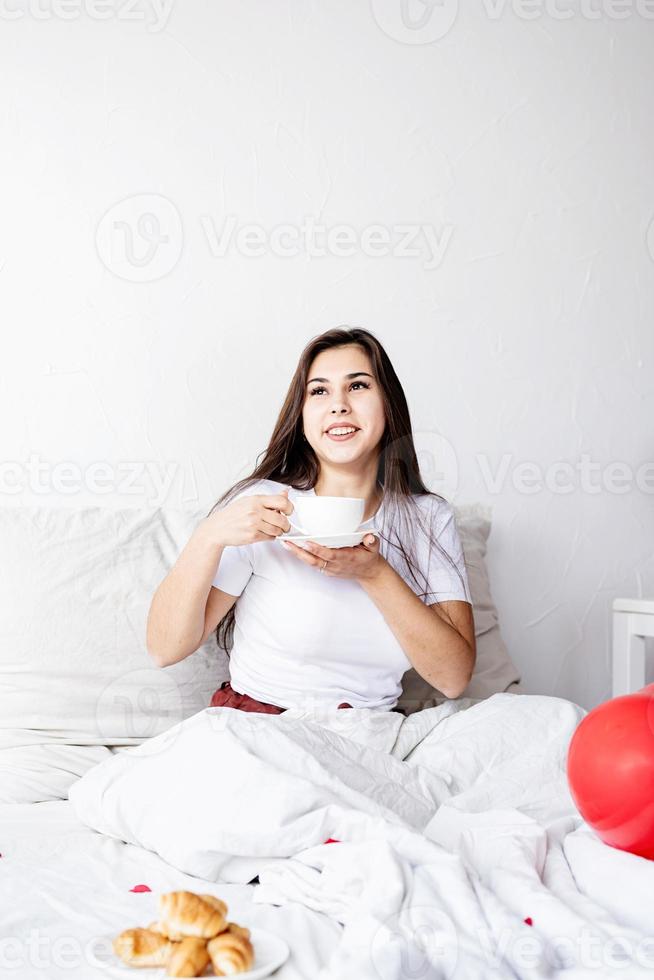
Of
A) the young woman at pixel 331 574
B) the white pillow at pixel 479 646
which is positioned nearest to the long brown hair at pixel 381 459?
the young woman at pixel 331 574

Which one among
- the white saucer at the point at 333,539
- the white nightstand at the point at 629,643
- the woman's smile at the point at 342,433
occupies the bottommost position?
the white nightstand at the point at 629,643

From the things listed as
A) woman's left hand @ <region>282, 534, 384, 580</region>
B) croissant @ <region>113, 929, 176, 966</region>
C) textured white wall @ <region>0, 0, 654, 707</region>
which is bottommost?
croissant @ <region>113, 929, 176, 966</region>

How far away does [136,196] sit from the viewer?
78.2 inches

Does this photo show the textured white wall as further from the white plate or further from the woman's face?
the white plate

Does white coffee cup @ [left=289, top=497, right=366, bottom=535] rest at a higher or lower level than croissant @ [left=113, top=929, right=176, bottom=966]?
higher

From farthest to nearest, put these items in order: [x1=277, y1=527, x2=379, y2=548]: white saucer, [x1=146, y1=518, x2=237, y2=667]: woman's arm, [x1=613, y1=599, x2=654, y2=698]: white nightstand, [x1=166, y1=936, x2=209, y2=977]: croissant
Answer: [x1=613, y1=599, x2=654, y2=698]: white nightstand → [x1=146, y1=518, x2=237, y2=667]: woman's arm → [x1=277, y1=527, x2=379, y2=548]: white saucer → [x1=166, y1=936, x2=209, y2=977]: croissant

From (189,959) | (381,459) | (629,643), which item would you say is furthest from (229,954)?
(629,643)

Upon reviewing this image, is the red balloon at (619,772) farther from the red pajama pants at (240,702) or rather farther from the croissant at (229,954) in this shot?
the red pajama pants at (240,702)

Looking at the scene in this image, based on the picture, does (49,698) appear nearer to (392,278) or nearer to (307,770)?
(307,770)

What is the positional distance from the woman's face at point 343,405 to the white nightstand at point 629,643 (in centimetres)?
68

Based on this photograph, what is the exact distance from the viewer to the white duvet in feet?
2.52

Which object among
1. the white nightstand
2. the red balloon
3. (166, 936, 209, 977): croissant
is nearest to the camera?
(166, 936, 209, 977): croissant

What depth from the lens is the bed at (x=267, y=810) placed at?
2.59ft

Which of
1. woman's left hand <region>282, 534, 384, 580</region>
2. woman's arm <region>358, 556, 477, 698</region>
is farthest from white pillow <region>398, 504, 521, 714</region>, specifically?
woman's left hand <region>282, 534, 384, 580</region>
